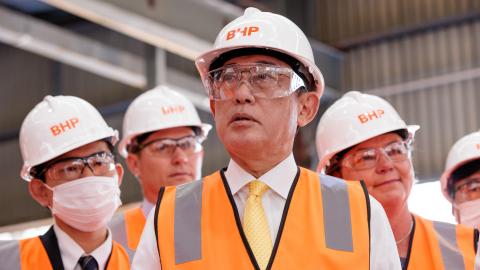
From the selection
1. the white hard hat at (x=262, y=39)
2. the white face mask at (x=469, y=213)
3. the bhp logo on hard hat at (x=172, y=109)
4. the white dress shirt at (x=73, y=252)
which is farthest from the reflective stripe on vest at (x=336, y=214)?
the bhp logo on hard hat at (x=172, y=109)

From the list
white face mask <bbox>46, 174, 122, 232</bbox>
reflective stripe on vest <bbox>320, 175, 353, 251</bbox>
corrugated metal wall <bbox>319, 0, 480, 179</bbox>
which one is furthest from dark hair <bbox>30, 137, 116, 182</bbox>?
corrugated metal wall <bbox>319, 0, 480, 179</bbox>

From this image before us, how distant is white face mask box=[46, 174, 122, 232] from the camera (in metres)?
5.24

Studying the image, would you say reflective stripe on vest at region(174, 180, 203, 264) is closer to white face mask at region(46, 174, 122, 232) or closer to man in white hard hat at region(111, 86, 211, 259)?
white face mask at region(46, 174, 122, 232)

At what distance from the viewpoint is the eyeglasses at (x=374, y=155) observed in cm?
545

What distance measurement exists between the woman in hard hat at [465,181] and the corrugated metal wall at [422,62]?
24.2 ft

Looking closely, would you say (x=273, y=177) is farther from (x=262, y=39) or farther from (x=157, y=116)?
(x=157, y=116)

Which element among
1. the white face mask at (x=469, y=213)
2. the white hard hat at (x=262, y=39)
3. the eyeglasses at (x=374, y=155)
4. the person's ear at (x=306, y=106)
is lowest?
the white face mask at (x=469, y=213)

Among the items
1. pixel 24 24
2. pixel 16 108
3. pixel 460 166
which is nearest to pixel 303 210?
pixel 460 166

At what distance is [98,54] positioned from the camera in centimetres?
1363

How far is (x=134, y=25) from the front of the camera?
1149 cm

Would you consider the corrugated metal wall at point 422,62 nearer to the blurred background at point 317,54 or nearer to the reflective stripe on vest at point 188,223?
the blurred background at point 317,54

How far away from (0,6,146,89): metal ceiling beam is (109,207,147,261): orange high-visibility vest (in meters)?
6.59

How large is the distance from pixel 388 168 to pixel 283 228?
185 cm

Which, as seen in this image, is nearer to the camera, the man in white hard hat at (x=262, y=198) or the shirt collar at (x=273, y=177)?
the man in white hard hat at (x=262, y=198)
